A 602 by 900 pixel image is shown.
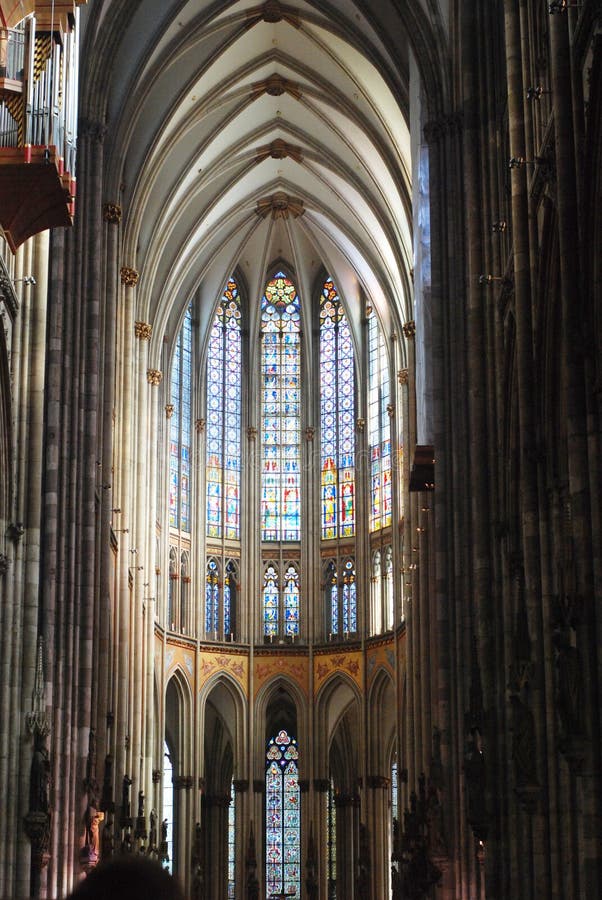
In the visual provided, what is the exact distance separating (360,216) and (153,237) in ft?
24.1

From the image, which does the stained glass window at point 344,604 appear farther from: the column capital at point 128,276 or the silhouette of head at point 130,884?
the silhouette of head at point 130,884

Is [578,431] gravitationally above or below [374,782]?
above

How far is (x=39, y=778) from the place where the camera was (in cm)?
2089

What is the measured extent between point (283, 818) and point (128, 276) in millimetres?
19742

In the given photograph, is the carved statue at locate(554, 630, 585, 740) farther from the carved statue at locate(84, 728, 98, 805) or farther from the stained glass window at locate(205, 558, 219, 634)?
the stained glass window at locate(205, 558, 219, 634)

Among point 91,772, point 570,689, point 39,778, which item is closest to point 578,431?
point 570,689

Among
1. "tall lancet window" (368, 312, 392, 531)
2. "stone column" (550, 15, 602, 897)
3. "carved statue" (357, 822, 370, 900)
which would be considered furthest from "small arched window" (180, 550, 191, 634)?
"stone column" (550, 15, 602, 897)

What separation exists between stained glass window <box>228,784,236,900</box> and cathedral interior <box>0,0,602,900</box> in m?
0.09

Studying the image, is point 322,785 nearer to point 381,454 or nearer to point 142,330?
point 381,454

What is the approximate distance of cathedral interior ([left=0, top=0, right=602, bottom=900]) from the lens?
16.8 metres

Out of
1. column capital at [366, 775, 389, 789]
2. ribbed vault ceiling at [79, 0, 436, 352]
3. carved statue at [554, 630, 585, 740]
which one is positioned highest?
ribbed vault ceiling at [79, 0, 436, 352]

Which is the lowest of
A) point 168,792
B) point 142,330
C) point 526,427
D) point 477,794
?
point 168,792

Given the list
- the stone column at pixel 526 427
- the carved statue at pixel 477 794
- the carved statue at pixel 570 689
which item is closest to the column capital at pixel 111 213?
the stone column at pixel 526 427

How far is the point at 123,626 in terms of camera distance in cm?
3809
